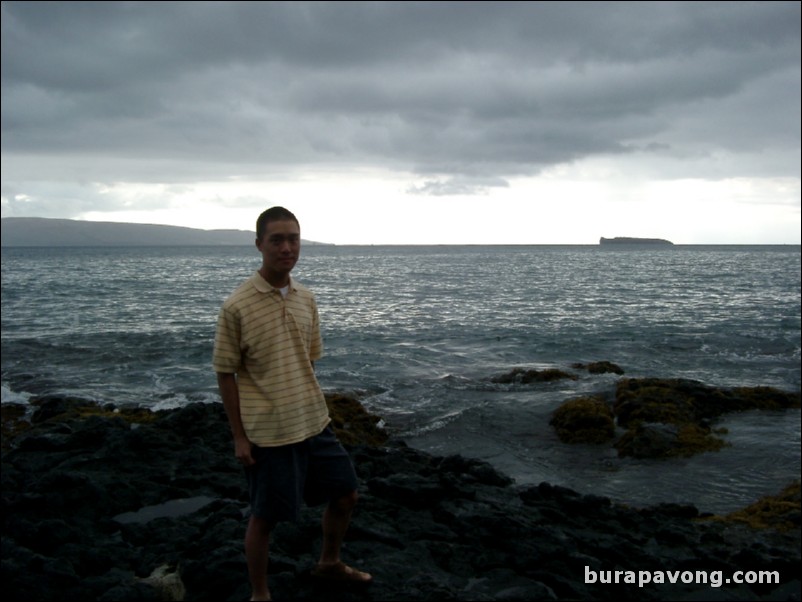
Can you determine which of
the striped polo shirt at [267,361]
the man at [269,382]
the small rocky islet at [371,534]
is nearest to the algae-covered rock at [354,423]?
the small rocky islet at [371,534]

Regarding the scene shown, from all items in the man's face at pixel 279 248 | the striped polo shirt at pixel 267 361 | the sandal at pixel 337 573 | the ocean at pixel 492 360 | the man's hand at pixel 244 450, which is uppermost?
the man's face at pixel 279 248

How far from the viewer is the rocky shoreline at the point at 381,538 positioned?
17.9 feet

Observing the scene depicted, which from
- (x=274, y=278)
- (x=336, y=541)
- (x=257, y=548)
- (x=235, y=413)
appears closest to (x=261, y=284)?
(x=274, y=278)

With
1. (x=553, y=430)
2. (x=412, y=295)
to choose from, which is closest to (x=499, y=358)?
(x=553, y=430)

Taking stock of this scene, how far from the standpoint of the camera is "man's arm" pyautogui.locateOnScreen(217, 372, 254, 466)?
14.2 feet

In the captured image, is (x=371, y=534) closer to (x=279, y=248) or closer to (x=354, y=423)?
(x=279, y=248)

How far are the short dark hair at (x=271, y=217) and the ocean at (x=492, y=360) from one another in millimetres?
7160

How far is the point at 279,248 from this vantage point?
436 centimetres

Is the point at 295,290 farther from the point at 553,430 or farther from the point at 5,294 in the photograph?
the point at 5,294

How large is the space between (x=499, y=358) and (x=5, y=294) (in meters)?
39.4

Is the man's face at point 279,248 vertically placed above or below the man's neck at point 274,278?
above

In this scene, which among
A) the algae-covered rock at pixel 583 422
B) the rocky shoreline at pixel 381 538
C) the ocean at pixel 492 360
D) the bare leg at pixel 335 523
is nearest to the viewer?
the bare leg at pixel 335 523

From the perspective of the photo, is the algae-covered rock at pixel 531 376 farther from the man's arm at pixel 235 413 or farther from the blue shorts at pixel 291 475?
the man's arm at pixel 235 413

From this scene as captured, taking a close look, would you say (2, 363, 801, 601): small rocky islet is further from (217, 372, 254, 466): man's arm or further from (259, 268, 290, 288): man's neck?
(259, 268, 290, 288): man's neck
